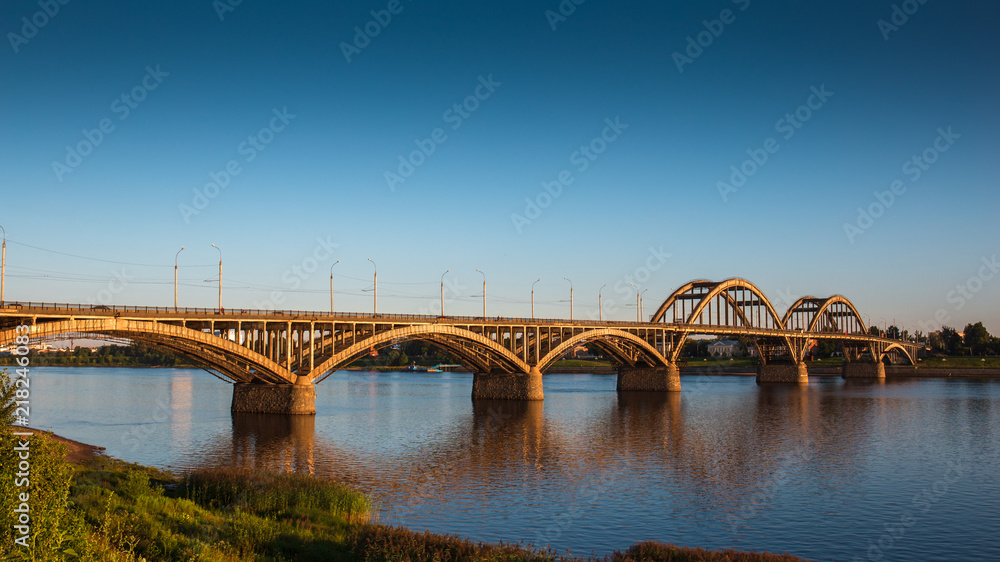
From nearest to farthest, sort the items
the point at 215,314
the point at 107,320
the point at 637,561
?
the point at 637,561 < the point at 107,320 < the point at 215,314

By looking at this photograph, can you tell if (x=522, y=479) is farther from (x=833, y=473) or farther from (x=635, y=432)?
(x=635, y=432)

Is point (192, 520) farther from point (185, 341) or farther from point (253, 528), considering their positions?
point (185, 341)

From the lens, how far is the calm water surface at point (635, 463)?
91.4 ft

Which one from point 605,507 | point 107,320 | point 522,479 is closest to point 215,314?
point 107,320

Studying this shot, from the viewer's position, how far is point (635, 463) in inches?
1734

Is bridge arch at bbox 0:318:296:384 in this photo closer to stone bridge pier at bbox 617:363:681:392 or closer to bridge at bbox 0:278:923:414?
bridge at bbox 0:278:923:414

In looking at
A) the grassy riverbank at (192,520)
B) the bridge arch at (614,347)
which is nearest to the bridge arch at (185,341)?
the grassy riverbank at (192,520)

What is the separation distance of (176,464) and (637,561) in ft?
99.3

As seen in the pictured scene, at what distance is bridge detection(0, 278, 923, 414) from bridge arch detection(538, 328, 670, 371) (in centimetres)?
16

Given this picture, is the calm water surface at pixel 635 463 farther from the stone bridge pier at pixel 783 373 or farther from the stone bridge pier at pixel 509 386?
the stone bridge pier at pixel 783 373

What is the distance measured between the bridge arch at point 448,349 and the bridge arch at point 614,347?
5.23 meters

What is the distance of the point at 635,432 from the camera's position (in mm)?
60625

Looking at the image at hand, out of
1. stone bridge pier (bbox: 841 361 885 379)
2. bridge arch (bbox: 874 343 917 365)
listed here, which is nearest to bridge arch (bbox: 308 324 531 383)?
stone bridge pier (bbox: 841 361 885 379)

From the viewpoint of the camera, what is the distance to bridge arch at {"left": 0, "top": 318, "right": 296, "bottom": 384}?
163ft
